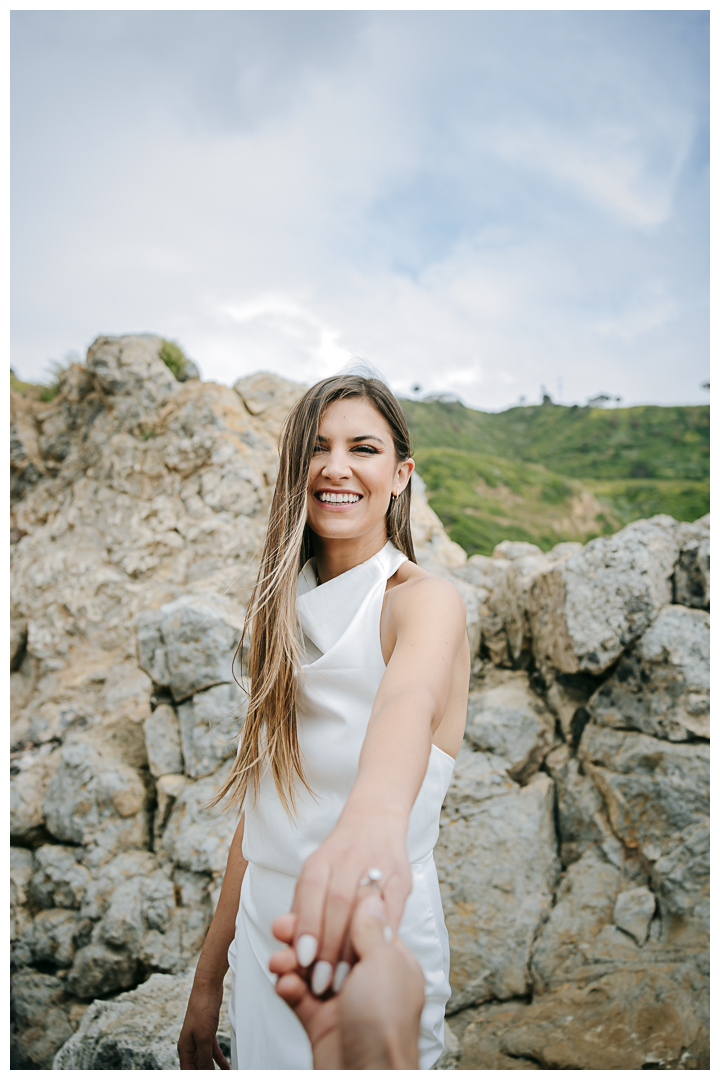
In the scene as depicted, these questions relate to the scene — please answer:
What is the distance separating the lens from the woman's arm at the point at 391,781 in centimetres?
75

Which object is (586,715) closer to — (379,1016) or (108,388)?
(379,1016)

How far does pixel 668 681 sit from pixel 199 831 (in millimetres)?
2589

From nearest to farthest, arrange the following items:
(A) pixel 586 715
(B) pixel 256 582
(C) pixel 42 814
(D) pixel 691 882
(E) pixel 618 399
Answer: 1. (B) pixel 256 582
2. (D) pixel 691 882
3. (A) pixel 586 715
4. (C) pixel 42 814
5. (E) pixel 618 399

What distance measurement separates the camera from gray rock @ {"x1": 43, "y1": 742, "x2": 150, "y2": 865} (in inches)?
138

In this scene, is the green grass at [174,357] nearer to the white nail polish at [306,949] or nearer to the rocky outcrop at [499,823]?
the rocky outcrop at [499,823]

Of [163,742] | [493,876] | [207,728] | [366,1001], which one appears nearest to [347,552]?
[366,1001]

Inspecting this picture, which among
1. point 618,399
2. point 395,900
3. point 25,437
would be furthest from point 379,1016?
point 618,399

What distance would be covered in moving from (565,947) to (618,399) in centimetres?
1430

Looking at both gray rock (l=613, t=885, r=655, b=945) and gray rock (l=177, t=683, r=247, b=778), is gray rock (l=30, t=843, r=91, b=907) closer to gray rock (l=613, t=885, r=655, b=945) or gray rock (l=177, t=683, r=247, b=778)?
gray rock (l=177, t=683, r=247, b=778)

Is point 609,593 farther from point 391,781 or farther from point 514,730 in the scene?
point 391,781

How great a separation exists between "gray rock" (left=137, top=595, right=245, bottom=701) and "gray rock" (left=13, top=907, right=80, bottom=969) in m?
1.31

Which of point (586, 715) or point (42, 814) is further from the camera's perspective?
point (42, 814)

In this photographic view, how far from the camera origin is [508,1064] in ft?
8.52

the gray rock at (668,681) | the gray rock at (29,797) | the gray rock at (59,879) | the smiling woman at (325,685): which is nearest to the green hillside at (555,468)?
the gray rock at (668,681)
